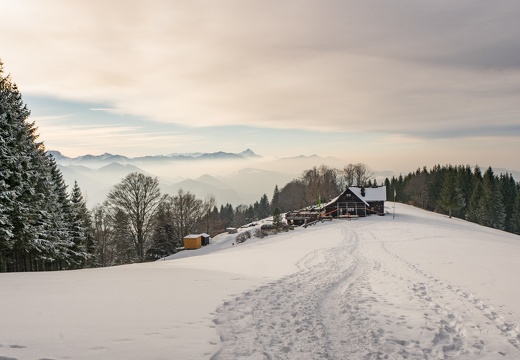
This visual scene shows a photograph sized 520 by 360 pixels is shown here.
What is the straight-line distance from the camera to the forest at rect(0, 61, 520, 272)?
20.2m

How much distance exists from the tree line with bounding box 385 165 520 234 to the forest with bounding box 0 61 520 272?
0.78 ft

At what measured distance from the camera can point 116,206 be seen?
4812 centimetres

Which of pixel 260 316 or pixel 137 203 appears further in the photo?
pixel 137 203

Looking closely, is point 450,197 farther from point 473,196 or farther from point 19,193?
point 19,193

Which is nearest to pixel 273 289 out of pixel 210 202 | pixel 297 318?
pixel 297 318

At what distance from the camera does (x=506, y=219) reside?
84.5 metres

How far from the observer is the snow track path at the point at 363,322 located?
6.85 meters

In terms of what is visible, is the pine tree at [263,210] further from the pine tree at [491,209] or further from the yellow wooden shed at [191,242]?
the yellow wooden shed at [191,242]

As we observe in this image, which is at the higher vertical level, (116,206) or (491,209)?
(116,206)

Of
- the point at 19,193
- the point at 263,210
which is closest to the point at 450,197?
the point at 263,210

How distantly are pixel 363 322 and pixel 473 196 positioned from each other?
95502 mm

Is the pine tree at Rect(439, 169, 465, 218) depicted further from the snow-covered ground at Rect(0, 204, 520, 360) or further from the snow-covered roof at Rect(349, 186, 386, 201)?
the snow-covered ground at Rect(0, 204, 520, 360)

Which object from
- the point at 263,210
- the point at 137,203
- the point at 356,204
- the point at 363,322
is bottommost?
the point at 263,210

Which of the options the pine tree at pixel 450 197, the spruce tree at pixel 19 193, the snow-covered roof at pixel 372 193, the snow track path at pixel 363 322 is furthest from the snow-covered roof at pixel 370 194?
the spruce tree at pixel 19 193
